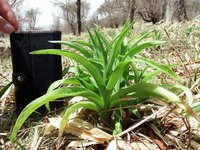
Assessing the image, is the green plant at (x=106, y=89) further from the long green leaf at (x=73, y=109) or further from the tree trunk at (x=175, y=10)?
the tree trunk at (x=175, y=10)

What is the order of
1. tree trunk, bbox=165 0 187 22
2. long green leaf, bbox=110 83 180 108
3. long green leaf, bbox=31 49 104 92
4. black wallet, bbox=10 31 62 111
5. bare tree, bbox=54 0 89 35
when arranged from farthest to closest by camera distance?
bare tree, bbox=54 0 89 35
tree trunk, bbox=165 0 187 22
black wallet, bbox=10 31 62 111
long green leaf, bbox=31 49 104 92
long green leaf, bbox=110 83 180 108

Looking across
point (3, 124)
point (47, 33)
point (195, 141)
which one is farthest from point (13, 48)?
point (195, 141)

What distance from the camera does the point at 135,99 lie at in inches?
41.5

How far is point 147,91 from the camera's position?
37.0 inches

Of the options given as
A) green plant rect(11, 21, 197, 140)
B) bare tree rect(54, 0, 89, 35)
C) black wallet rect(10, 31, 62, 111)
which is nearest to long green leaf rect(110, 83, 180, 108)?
green plant rect(11, 21, 197, 140)

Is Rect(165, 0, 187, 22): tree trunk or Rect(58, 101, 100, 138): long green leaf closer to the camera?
Rect(58, 101, 100, 138): long green leaf

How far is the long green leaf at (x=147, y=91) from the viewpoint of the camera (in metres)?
0.86

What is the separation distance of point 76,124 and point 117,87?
0.62 ft

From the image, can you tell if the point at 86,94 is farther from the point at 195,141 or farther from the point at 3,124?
the point at 3,124

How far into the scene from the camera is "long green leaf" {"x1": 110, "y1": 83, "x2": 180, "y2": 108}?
855mm

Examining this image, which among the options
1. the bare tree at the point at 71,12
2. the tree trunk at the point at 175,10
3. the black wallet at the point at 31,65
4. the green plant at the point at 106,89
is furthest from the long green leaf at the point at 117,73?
the bare tree at the point at 71,12

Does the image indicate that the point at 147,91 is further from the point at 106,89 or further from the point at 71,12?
the point at 71,12

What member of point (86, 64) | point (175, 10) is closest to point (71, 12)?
point (175, 10)

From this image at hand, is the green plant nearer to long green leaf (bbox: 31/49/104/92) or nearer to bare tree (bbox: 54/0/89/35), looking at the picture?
long green leaf (bbox: 31/49/104/92)
